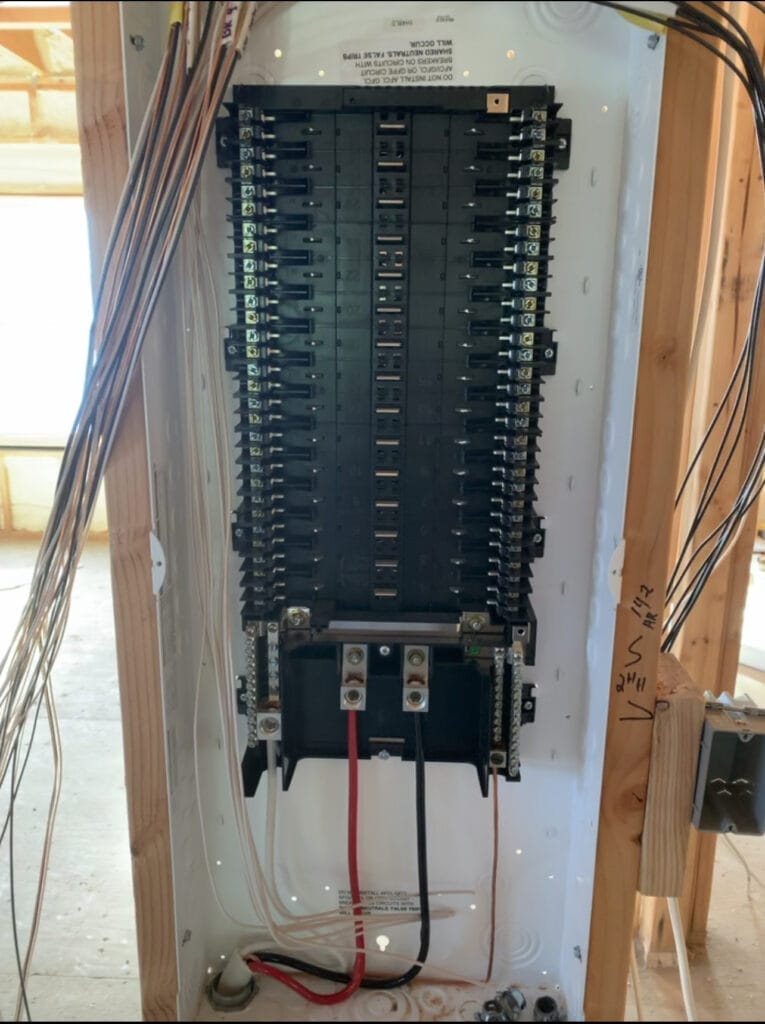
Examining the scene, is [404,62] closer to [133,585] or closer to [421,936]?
[133,585]

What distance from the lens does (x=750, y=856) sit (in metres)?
1.72

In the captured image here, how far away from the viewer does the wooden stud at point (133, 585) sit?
2.16ft

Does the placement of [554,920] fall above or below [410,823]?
below

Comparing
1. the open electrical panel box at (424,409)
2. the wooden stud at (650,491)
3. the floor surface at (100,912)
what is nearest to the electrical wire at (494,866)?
the open electrical panel box at (424,409)

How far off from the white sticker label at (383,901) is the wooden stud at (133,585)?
29 cm

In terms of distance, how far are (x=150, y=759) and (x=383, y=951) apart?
1.78ft

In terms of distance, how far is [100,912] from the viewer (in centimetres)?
149

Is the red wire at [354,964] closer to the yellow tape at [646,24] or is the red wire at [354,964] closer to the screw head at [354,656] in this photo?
the screw head at [354,656]

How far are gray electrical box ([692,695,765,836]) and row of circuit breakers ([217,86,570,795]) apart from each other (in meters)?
0.22

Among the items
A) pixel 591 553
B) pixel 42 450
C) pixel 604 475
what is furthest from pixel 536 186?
pixel 42 450

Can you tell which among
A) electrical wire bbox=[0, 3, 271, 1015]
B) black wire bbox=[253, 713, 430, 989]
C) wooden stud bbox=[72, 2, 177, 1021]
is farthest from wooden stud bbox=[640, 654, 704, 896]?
electrical wire bbox=[0, 3, 271, 1015]

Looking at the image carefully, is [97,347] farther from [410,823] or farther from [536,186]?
[410,823]

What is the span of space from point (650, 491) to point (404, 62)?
57 centimetres

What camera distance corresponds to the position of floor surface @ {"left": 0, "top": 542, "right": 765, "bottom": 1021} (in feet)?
4.22
